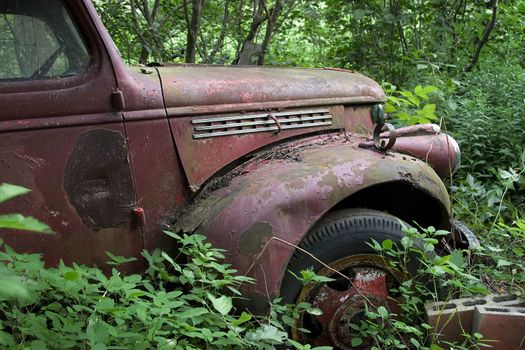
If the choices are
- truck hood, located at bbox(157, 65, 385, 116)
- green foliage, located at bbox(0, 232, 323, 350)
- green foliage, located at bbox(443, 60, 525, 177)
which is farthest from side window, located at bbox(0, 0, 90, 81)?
green foliage, located at bbox(443, 60, 525, 177)

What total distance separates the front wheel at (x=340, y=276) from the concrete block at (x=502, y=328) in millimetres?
393

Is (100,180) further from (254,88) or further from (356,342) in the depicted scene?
(356,342)

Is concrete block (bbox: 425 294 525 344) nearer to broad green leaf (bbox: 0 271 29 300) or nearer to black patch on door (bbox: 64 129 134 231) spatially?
black patch on door (bbox: 64 129 134 231)

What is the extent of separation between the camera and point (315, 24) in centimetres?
789

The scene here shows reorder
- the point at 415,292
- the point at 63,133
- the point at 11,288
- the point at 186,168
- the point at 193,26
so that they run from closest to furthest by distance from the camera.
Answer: the point at 11,288
the point at 63,133
the point at 186,168
the point at 415,292
the point at 193,26

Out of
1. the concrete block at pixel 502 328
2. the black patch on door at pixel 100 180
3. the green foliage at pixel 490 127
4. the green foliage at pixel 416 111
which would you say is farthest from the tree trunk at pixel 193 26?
the concrete block at pixel 502 328

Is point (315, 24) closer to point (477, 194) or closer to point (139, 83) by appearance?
point (477, 194)

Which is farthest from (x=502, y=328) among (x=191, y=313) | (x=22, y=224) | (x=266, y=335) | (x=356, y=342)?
(x=22, y=224)

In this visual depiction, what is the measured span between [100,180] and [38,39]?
0.61 metres

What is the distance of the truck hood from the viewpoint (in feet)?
8.83

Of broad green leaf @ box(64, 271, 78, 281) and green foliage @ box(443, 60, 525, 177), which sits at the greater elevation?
broad green leaf @ box(64, 271, 78, 281)

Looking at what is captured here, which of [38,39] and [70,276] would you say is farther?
[38,39]

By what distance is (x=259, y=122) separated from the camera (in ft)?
9.49

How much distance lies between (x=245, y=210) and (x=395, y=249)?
778 mm
